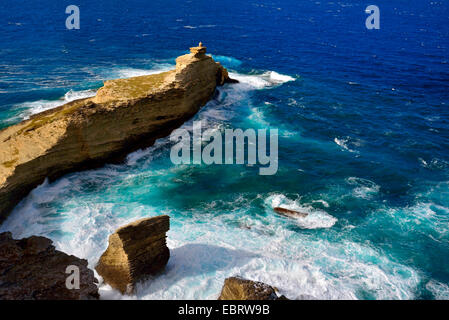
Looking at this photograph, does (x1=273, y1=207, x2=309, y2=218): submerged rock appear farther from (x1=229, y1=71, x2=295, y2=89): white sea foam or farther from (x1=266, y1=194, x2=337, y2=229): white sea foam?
(x1=229, y1=71, x2=295, y2=89): white sea foam

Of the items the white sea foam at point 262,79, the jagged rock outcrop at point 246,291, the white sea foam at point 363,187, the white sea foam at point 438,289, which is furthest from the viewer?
the white sea foam at point 262,79

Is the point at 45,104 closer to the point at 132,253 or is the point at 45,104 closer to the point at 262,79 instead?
the point at 262,79

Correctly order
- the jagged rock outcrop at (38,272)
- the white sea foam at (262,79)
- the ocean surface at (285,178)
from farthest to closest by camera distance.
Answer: the white sea foam at (262,79) → the ocean surface at (285,178) → the jagged rock outcrop at (38,272)

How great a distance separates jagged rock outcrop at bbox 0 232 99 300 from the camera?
1755cm

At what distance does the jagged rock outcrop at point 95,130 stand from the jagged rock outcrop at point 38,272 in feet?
16.9

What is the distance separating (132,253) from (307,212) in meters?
13.1

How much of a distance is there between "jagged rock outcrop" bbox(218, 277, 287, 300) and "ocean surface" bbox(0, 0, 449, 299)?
2.59m

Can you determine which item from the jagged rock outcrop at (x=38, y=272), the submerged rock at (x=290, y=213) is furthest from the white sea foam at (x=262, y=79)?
the jagged rock outcrop at (x=38, y=272)

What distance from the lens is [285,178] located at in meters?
31.2

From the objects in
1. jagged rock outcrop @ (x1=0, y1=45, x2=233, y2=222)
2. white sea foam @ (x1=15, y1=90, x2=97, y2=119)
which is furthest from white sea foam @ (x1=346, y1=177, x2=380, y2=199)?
white sea foam @ (x1=15, y1=90, x2=97, y2=119)

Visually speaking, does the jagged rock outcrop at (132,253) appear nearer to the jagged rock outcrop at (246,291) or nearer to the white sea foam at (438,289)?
the jagged rock outcrop at (246,291)

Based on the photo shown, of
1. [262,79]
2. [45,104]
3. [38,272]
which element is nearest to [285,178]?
[38,272]

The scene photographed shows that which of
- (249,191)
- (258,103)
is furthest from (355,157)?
(258,103)

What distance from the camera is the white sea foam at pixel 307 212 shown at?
25266 millimetres
